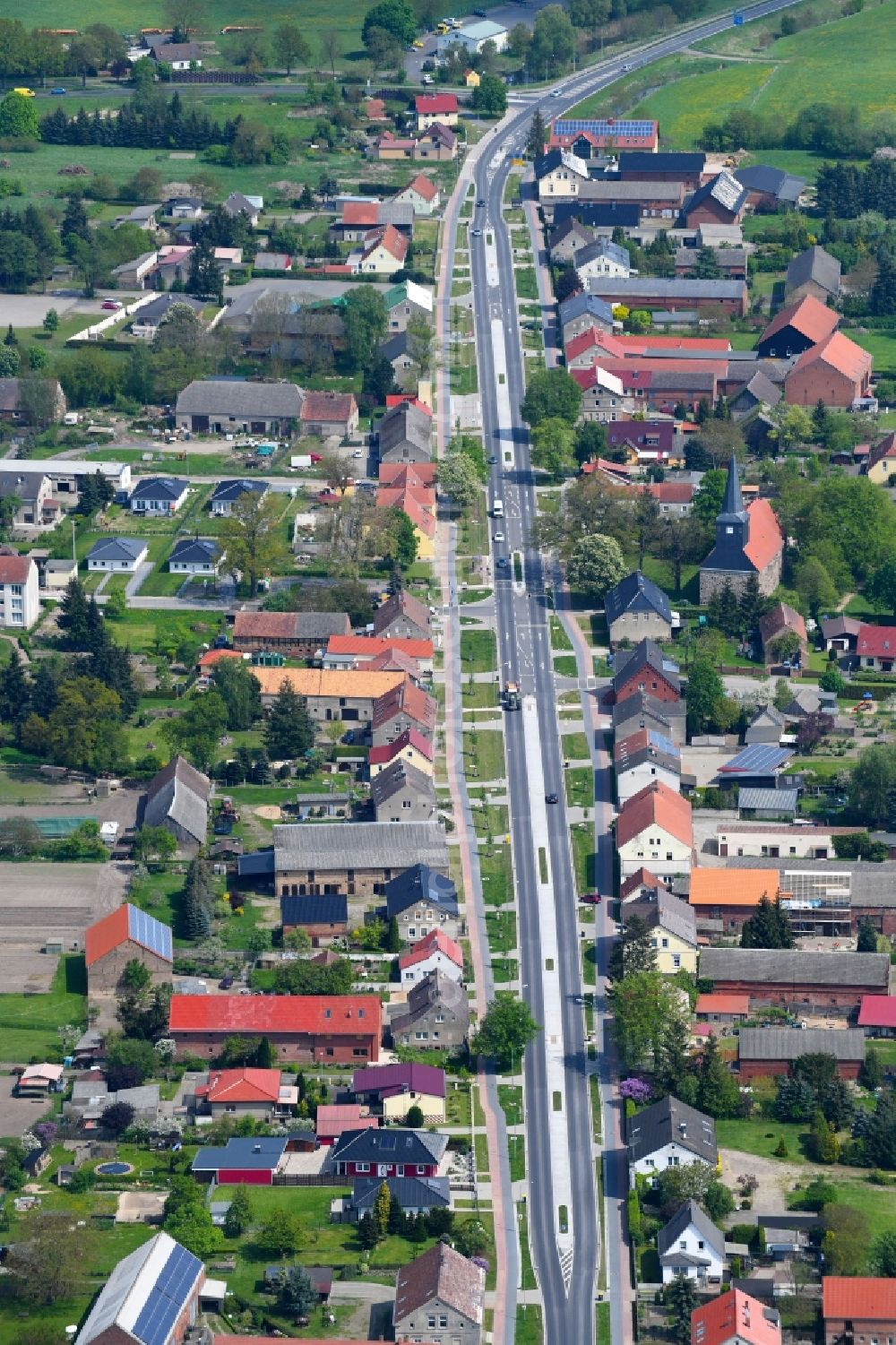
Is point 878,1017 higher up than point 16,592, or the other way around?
point 16,592

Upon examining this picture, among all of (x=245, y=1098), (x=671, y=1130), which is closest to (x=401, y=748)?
(x=245, y=1098)

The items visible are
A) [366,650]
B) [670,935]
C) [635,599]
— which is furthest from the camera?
[635,599]

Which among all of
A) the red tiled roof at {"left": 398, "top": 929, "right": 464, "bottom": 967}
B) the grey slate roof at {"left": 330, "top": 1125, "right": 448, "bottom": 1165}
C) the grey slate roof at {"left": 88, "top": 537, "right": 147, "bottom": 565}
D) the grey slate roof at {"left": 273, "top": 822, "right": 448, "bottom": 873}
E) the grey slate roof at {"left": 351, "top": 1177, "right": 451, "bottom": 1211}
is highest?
the grey slate roof at {"left": 88, "top": 537, "right": 147, "bottom": 565}

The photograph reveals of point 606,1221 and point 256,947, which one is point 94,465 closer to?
point 256,947

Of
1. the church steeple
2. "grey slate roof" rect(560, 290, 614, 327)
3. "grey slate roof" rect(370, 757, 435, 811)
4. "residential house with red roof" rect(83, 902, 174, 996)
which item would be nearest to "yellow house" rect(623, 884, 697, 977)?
"grey slate roof" rect(370, 757, 435, 811)

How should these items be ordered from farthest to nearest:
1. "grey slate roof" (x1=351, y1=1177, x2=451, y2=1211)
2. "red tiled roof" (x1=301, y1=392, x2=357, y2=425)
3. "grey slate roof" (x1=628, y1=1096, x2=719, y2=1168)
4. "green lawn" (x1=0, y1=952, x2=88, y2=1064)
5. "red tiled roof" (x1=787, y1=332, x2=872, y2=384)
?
"red tiled roof" (x1=787, y1=332, x2=872, y2=384)
"red tiled roof" (x1=301, y1=392, x2=357, y2=425)
"green lawn" (x1=0, y1=952, x2=88, y2=1064)
"grey slate roof" (x1=628, y1=1096, x2=719, y2=1168)
"grey slate roof" (x1=351, y1=1177, x2=451, y2=1211)

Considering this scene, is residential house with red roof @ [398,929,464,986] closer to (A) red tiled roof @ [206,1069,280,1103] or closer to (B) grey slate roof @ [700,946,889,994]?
(A) red tiled roof @ [206,1069,280,1103]

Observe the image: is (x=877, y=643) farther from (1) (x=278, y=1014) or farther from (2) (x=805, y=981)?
Answer: (1) (x=278, y=1014)
